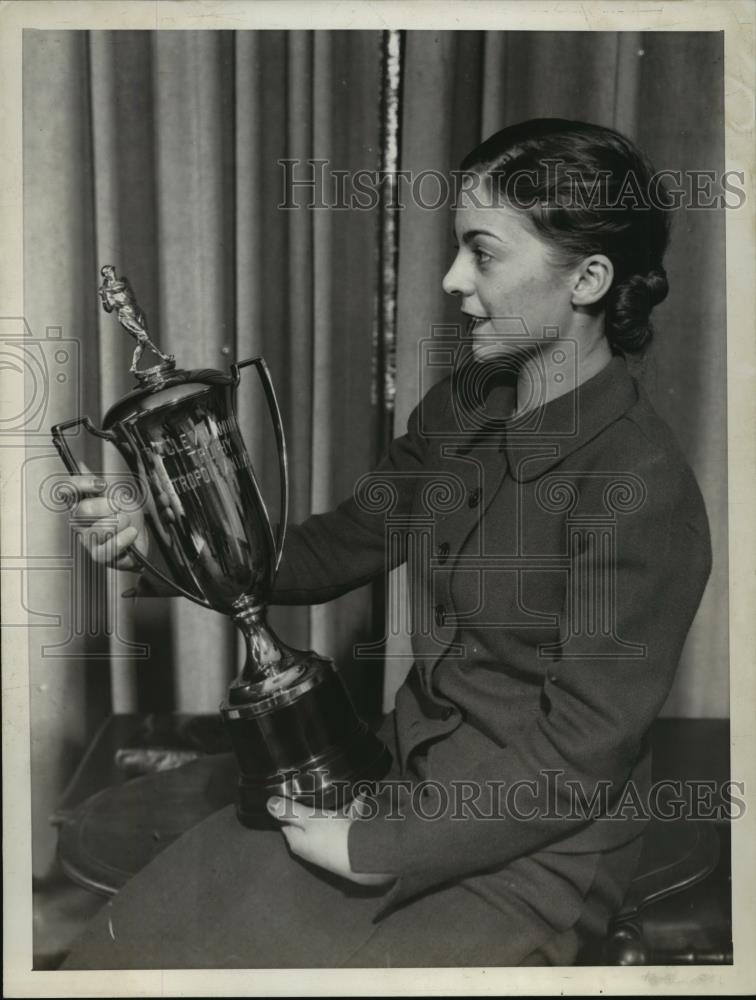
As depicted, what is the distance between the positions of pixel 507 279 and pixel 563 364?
0.11 meters

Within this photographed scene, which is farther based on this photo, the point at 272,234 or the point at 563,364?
the point at 272,234

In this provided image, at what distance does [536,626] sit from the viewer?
40.4 inches

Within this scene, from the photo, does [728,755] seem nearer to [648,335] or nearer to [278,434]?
[648,335]

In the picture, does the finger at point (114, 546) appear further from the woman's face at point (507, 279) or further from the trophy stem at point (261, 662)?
the woman's face at point (507, 279)

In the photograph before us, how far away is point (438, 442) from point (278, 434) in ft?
0.60

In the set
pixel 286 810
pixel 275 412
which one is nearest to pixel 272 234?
pixel 275 412

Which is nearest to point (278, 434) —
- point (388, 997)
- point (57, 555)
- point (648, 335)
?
point (57, 555)

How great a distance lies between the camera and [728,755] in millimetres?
1140

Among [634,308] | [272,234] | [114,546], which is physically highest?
[272,234]

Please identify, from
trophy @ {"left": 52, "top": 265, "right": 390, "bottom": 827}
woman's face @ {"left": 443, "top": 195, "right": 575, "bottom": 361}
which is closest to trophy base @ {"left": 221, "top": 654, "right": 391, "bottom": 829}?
trophy @ {"left": 52, "top": 265, "right": 390, "bottom": 827}

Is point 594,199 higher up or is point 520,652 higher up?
point 594,199

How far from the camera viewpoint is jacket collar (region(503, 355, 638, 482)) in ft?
3.32

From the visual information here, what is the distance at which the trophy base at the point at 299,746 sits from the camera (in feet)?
3.33

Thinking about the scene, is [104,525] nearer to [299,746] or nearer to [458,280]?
[299,746]
